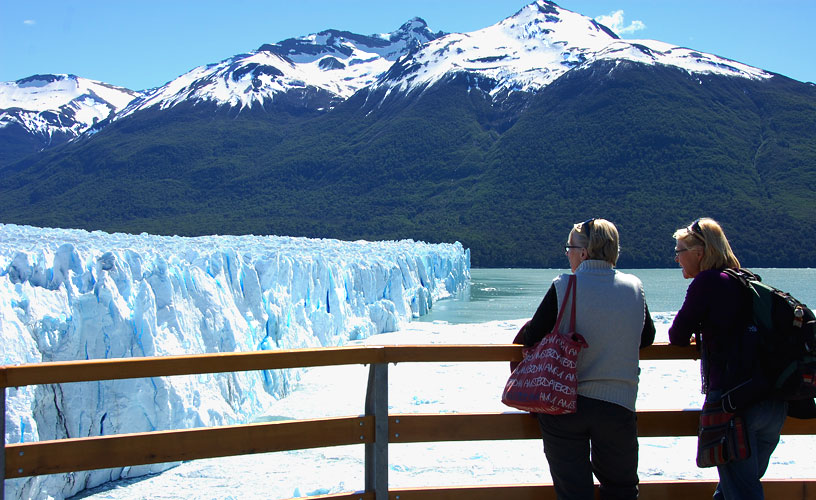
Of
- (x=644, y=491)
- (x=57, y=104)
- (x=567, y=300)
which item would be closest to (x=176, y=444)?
(x=567, y=300)

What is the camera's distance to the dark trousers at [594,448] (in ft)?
6.99

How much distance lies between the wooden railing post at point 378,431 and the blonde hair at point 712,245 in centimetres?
105

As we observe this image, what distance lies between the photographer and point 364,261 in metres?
16.8

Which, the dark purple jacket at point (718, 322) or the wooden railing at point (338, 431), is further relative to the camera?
the dark purple jacket at point (718, 322)

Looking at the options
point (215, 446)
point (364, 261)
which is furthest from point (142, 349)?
point (364, 261)

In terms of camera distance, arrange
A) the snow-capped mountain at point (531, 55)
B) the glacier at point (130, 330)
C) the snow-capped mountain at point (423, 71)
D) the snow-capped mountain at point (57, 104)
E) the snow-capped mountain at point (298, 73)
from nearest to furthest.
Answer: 1. the glacier at point (130, 330)
2. the snow-capped mountain at point (531, 55)
3. the snow-capped mountain at point (423, 71)
4. the snow-capped mountain at point (298, 73)
5. the snow-capped mountain at point (57, 104)

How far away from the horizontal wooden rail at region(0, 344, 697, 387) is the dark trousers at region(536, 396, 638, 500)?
269mm

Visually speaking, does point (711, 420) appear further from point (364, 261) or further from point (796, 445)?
point (364, 261)

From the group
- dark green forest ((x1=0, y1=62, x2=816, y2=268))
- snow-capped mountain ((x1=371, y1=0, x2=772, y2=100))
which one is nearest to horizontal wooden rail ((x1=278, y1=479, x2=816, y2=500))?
dark green forest ((x1=0, y1=62, x2=816, y2=268))

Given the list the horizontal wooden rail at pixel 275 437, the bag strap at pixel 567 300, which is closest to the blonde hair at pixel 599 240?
the bag strap at pixel 567 300

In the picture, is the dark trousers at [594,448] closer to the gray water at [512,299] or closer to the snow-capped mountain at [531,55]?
the gray water at [512,299]

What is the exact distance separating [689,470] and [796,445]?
4.84 ft

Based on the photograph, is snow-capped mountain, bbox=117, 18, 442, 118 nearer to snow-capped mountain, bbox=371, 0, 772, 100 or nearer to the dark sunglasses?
snow-capped mountain, bbox=371, 0, 772, 100

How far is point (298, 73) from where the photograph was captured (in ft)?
408
